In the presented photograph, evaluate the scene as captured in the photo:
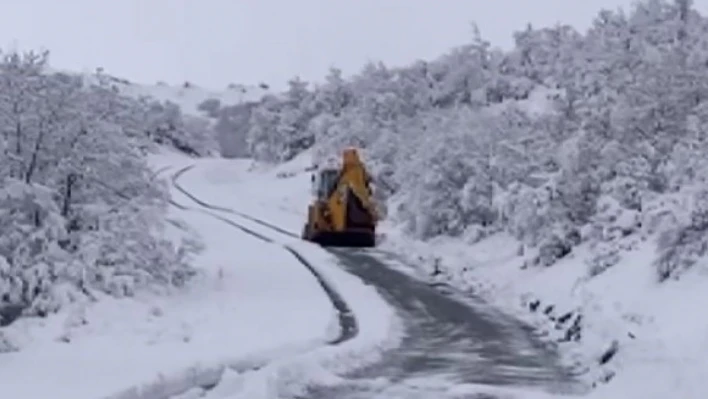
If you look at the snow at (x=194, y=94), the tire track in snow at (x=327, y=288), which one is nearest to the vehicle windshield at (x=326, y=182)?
the tire track in snow at (x=327, y=288)

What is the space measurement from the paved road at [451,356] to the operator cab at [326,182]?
11.9 m

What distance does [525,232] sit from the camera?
28.6m

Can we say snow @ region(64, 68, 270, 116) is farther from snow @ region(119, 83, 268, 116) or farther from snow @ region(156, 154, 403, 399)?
snow @ region(156, 154, 403, 399)

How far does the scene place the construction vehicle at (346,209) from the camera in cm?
3456

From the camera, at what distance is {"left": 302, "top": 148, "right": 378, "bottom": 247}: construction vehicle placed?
34.6 m

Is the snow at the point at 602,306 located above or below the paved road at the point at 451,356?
above

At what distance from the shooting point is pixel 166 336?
52.7ft

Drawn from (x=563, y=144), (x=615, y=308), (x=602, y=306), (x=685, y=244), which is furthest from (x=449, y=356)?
(x=563, y=144)

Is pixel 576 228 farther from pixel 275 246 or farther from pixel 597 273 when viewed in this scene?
pixel 275 246

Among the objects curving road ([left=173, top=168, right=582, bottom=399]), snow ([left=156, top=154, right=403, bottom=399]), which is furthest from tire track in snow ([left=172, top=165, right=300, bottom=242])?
curving road ([left=173, top=168, right=582, bottom=399])

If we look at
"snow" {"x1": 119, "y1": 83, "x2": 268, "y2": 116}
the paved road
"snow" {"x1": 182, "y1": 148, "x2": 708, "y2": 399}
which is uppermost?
"snow" {"x1": 119, "y1": 83, "x2": 268, "y2": 116}

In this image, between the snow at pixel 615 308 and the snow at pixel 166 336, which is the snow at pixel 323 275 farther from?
the snow at pixel 615 308

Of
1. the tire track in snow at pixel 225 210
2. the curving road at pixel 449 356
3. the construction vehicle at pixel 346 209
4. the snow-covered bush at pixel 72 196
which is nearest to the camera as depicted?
the curving road at pixel 449 356

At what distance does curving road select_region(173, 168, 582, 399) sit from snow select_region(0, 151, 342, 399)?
144 cm
